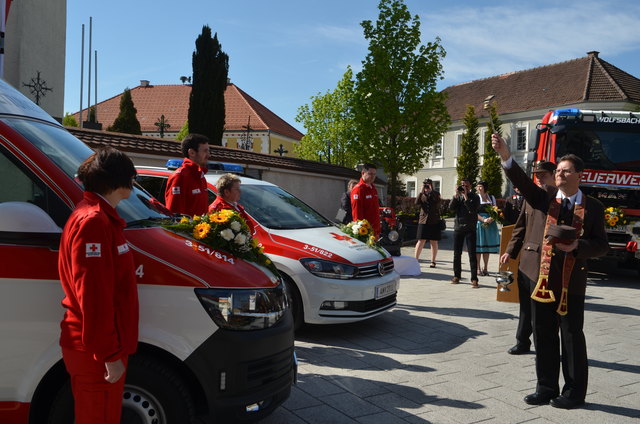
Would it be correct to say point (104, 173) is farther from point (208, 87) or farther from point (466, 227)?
point (208, 87)

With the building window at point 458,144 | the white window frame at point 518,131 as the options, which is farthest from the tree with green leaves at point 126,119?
the white window frame at point 518,131

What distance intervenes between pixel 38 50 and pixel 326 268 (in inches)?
592

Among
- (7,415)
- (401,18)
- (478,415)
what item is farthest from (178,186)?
(401,18)

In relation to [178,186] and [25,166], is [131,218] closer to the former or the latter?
[25,166]

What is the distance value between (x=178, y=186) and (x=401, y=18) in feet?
59.2

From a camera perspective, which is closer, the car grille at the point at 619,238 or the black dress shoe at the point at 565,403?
the black dress shoe at the point at 565,403

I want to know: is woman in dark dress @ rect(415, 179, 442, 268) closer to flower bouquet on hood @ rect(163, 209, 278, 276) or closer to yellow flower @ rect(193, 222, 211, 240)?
flower bouquet on hood @ rect(163, 209, 278, 276)

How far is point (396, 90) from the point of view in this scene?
21.3 metres

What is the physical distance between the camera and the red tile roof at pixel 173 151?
13.8 m

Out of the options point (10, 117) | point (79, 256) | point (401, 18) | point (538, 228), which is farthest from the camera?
point (401, 18)

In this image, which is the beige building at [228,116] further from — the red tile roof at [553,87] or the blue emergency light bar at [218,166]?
the blue emergency light bar at [218,166]

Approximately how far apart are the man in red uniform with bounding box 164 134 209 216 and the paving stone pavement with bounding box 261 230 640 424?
6.21 feet

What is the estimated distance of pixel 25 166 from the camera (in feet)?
9.57

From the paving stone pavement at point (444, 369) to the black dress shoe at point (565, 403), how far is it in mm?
48
